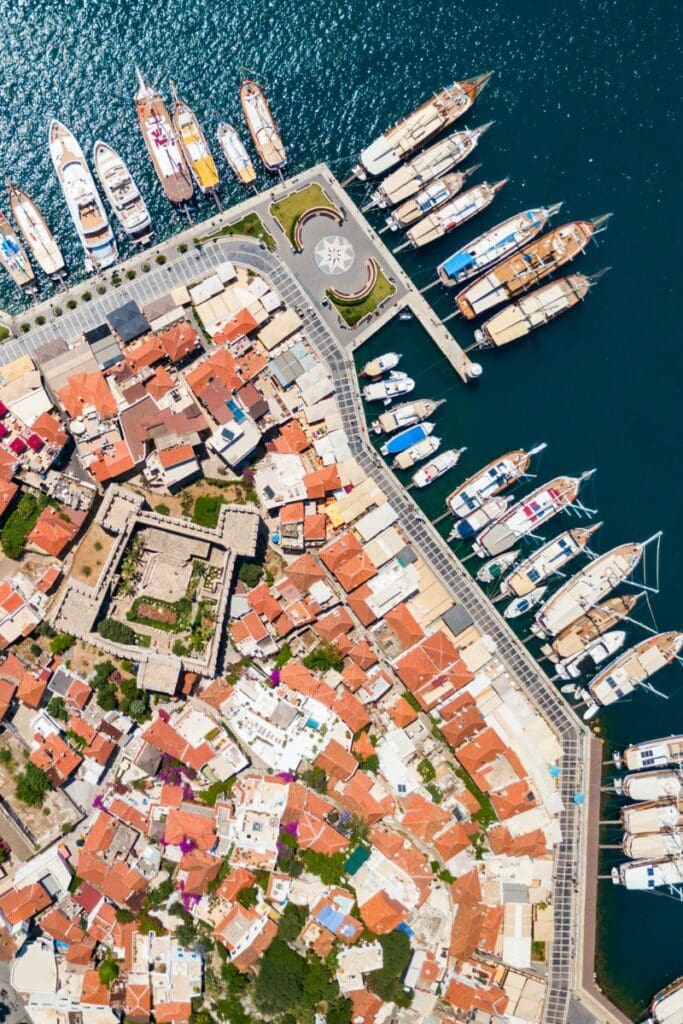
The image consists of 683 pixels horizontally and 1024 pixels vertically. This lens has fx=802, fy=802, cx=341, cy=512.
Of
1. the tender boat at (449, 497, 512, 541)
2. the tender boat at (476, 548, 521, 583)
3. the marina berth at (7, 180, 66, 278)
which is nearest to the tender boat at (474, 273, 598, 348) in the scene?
the tender boat at (449, 497, 512, 541)

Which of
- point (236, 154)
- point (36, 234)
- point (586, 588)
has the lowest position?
point (586, 588)

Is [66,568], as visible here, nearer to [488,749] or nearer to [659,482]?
[488,749]

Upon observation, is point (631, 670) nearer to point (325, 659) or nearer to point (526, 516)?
point (526, 516)

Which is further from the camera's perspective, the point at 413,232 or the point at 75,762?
the point at 413,232

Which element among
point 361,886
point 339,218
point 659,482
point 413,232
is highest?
point 339,218

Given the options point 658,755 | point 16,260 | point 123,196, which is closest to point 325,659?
point 658,755

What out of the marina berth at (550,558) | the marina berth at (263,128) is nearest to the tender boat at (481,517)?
the marina berth at (550,558)

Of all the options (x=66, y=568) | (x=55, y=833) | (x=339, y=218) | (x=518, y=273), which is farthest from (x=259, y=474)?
(x=55, y=833)

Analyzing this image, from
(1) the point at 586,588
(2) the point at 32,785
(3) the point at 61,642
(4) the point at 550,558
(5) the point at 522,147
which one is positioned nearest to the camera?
(2) the point at 32,785

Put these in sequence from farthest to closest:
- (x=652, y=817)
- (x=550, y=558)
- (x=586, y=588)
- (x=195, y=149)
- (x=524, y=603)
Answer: (x=195, y=149) → (x=550, y=558) → (x=524, y=603) → (x=586, y=588) → (x=652, y=817)
